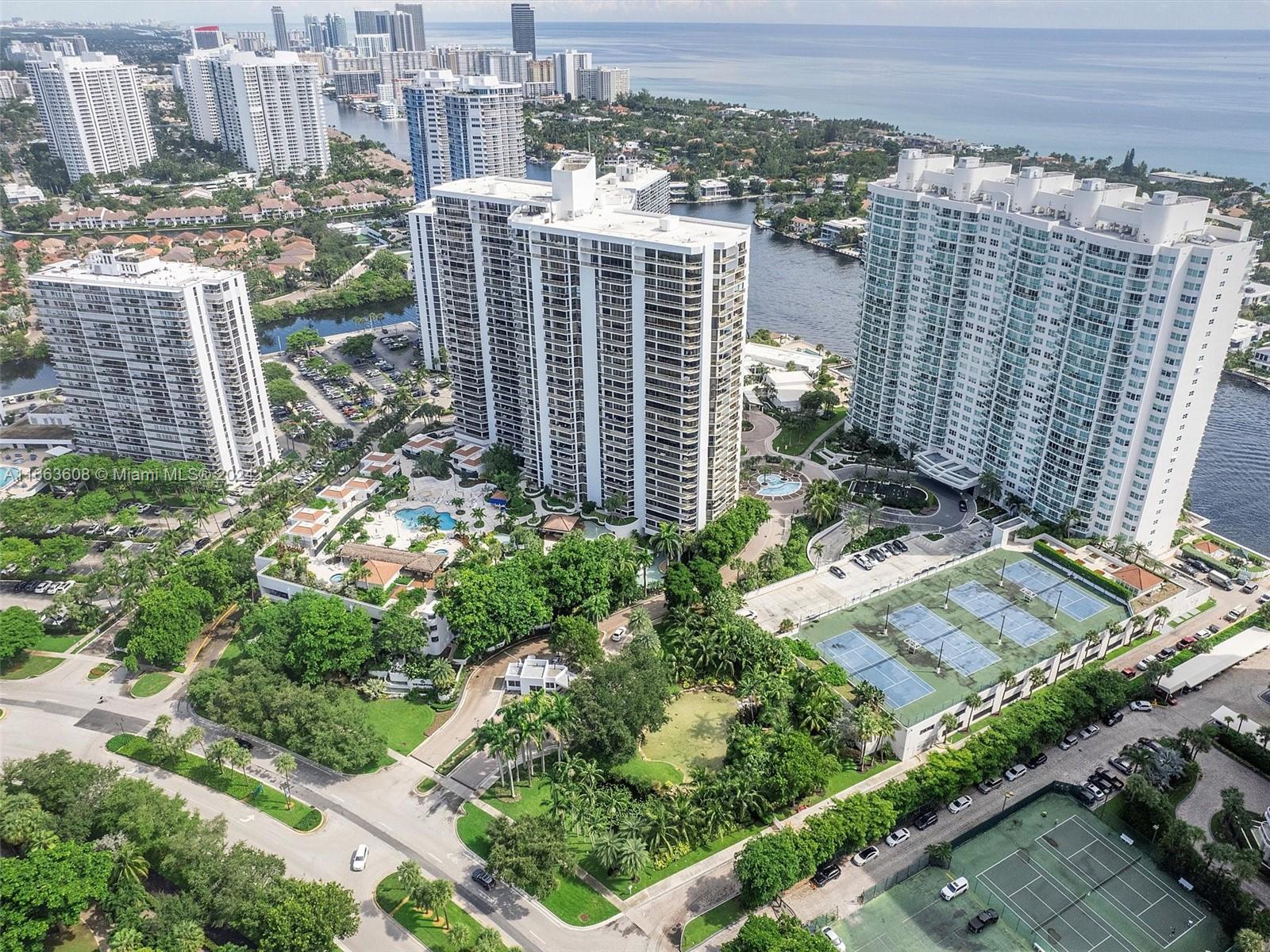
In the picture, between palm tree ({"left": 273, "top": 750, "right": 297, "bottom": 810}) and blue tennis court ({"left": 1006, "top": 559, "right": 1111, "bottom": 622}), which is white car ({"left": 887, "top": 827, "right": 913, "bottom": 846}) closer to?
blue tennis court ({"left": 1006, "top": 559, "right": 1111, "bottom": 622})

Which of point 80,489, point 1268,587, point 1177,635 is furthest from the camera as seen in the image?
point 80,489

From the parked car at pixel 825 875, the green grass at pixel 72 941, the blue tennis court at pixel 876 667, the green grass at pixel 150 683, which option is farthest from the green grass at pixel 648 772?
the green grass at pixel 150 683

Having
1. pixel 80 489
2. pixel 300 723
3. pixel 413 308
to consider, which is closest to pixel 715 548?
pixel 300 723

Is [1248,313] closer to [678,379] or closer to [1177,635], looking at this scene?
[1177,635]

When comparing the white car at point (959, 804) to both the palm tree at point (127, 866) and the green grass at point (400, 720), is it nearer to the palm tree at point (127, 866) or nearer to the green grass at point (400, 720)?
the green grass at point (400, 720)

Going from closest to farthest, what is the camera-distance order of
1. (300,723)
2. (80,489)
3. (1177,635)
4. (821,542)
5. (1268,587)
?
(300,723)
(1177,635)
(1268,587)
(821,542)
(80,489)

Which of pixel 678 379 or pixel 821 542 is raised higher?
pixel 678 379
